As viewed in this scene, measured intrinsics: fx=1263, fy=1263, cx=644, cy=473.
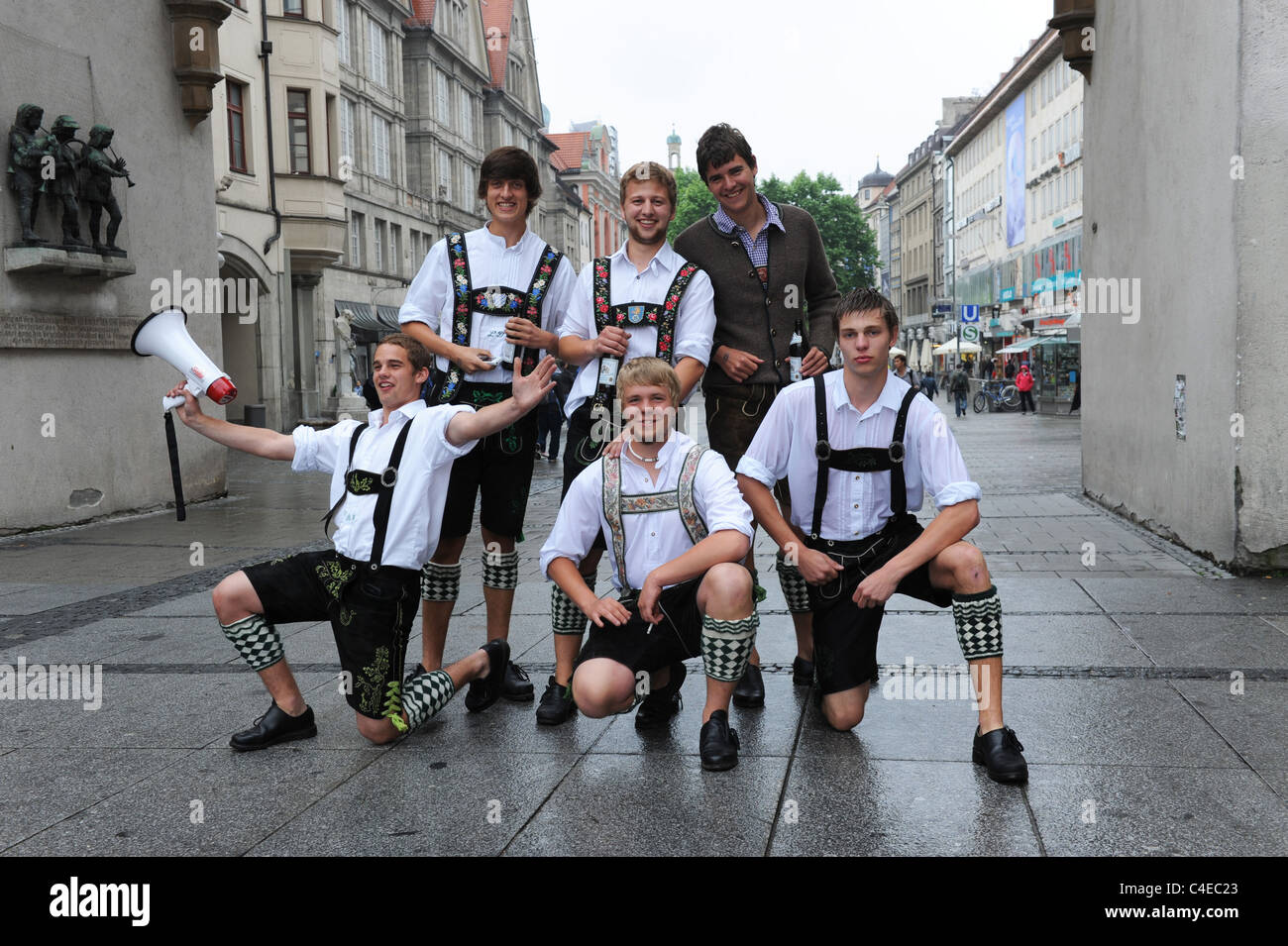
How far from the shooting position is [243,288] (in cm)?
2872

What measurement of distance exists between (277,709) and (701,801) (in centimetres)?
167

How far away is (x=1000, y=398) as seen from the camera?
39.2 m

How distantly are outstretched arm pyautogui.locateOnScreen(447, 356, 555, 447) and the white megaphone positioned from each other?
2.56 ft

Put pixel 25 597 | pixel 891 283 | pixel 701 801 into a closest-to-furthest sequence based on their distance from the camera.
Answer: pixel 701 801
pixel 25 597
pixel 891 283

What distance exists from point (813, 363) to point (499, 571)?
5.22 feet

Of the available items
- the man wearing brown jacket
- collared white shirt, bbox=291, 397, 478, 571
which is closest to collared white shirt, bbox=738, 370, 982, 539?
the man wearing brown jacket

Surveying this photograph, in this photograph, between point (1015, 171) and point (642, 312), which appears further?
point (1015, 171)

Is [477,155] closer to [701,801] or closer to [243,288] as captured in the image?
[243,288]

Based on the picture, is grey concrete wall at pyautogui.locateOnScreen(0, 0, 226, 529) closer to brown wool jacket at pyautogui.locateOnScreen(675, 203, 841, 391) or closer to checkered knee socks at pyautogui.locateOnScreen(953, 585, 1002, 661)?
brown wool jacket at pyautogui.locateOnScreen(675, 203, 841, 391)

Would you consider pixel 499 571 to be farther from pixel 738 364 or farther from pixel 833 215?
pixel 833 215

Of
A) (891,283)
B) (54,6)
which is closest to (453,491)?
(54,6)

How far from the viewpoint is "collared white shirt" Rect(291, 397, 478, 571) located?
447 centimetres

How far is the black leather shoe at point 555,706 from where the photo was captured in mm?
4758

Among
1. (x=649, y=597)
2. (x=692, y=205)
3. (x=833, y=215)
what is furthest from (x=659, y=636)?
(x=833, y=215)
